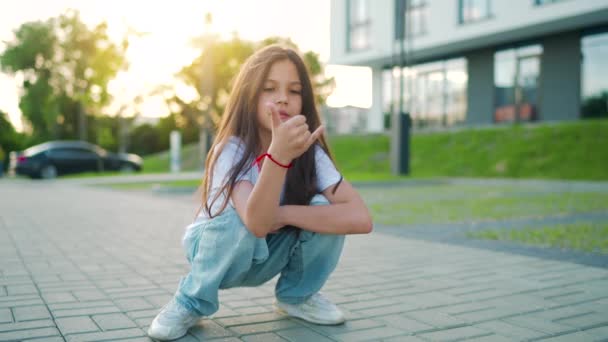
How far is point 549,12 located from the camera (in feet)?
61.9

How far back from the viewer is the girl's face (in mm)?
2602

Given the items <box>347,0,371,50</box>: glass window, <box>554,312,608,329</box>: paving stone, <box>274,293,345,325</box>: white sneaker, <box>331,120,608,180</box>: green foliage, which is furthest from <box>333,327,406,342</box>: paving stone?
<box>347,0,371,50</box>: glass window

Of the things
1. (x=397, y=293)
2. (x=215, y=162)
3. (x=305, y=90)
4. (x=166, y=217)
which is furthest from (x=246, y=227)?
(x=166, y=217)

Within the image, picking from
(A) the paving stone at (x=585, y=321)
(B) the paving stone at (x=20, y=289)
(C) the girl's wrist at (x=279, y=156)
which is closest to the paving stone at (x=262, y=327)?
(C) the girl's wrist at (x=279, y=156)

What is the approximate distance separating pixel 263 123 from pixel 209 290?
2.61 feet

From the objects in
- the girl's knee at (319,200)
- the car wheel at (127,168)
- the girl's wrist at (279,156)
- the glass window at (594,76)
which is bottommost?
the car wheel at (127,168)

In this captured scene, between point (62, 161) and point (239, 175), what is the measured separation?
66.5ft

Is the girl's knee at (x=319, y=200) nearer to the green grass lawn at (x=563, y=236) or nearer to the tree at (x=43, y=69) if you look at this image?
the green grass lawn at (x=563, y=236)

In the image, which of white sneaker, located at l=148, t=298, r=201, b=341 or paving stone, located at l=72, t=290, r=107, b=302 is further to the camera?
paving stone, located at l=72, t=290, r=107, b=302

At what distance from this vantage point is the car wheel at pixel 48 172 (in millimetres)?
20125

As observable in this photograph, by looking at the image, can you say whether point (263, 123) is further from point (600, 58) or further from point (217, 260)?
point (600, 58)

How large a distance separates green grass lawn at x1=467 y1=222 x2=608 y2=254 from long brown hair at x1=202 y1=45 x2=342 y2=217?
130 inches

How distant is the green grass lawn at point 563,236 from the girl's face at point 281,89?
11.4 ft

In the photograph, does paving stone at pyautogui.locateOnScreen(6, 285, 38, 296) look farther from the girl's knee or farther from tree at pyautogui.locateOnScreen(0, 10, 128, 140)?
tree at pyautogui.locateOnScreen(0, 10, 128, 140)
